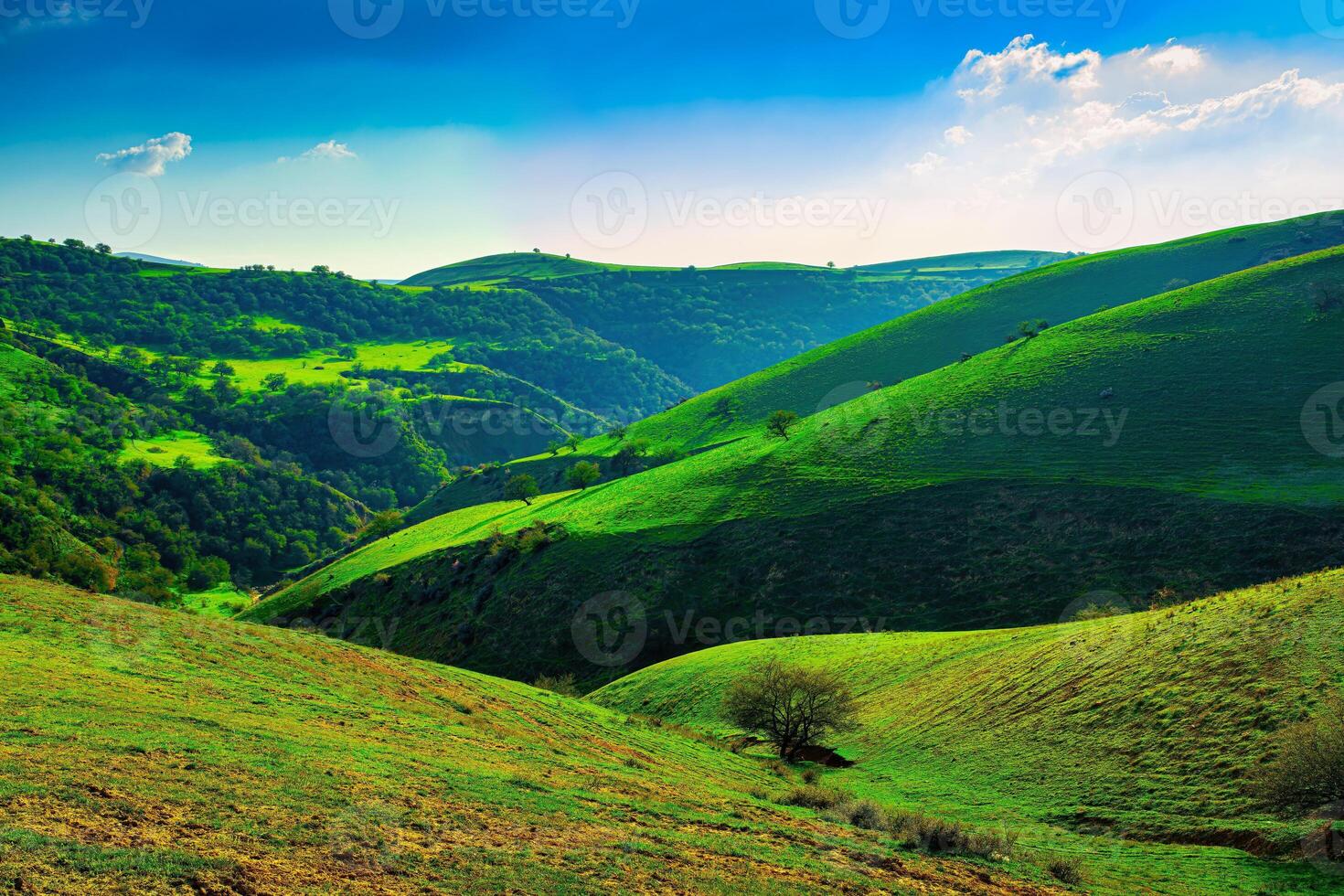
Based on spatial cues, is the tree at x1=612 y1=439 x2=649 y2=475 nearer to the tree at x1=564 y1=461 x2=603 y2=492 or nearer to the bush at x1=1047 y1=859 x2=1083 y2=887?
the tree at x1=564 y1=461 x2=603 y2=492

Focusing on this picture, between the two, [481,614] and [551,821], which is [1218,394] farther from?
[551,821]

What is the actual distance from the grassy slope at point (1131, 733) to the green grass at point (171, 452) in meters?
177

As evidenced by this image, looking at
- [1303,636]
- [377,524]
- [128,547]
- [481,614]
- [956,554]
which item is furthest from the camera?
[128,547]

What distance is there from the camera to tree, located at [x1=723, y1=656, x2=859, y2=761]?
37156 mm

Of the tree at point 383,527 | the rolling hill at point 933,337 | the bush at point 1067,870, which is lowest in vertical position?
the bush at point 1067,870

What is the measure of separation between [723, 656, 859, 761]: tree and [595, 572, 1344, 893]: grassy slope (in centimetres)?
131

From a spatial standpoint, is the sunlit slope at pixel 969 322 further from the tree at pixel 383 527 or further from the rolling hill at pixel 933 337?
the tree at pixel 383 527

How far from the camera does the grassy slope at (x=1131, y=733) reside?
21312 mm

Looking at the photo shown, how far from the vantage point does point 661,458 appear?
373 feet

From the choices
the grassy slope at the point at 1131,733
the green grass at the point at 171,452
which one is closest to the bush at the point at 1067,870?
the grassy slope at the point at 1131,733

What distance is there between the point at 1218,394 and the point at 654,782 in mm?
76101

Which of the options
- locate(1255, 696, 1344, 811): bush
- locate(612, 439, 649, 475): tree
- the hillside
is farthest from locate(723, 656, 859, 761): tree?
locate(612, 439, 649, 475): tree

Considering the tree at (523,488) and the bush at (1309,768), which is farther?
the tree at (523,488)

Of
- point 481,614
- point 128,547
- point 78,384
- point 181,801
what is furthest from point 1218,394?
point 78,384
